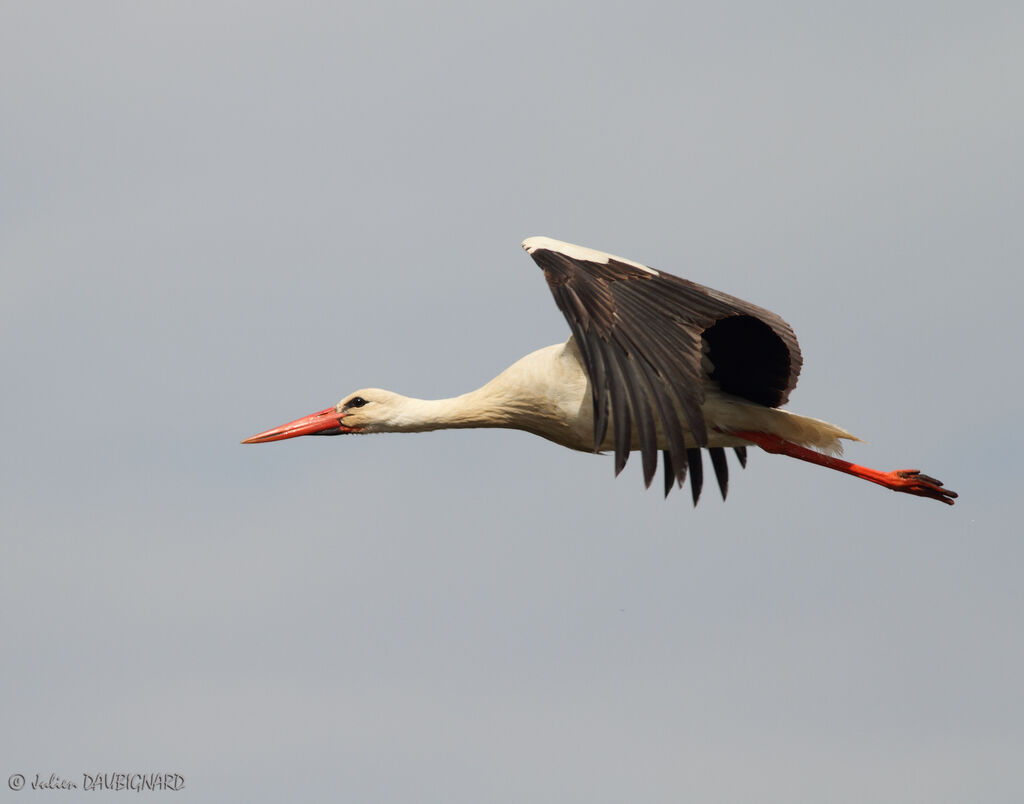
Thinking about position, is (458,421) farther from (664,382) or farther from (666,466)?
(664,382)

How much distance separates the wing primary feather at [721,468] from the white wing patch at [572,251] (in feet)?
8.51

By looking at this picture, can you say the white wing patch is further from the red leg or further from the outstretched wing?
the red leg

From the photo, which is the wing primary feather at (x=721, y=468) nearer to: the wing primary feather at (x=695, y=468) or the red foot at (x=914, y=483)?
the wing primary feather at (x=695, y=468)

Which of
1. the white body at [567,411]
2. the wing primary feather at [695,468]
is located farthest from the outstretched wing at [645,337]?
the wing primary feather at [695,468]

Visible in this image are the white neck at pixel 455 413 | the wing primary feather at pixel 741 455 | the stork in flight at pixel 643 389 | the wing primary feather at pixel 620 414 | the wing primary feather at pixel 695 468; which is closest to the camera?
the wing primary feather at pixel 620 414

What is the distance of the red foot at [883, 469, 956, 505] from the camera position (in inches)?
462

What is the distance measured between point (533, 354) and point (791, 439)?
1832 mm

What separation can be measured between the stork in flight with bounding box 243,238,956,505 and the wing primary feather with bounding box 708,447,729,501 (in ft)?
0.03

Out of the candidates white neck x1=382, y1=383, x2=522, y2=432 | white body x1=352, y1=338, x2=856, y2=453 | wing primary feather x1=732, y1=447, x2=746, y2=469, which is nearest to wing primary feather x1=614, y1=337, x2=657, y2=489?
white body x1=352, y1=338, x2=856, y2=453

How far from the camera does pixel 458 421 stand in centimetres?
1171

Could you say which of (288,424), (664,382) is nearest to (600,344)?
(664,382)

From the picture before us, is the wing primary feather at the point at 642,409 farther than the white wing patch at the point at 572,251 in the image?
No

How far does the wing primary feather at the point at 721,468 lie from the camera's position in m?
12.5

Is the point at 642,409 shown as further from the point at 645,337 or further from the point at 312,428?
the point at 312,428
